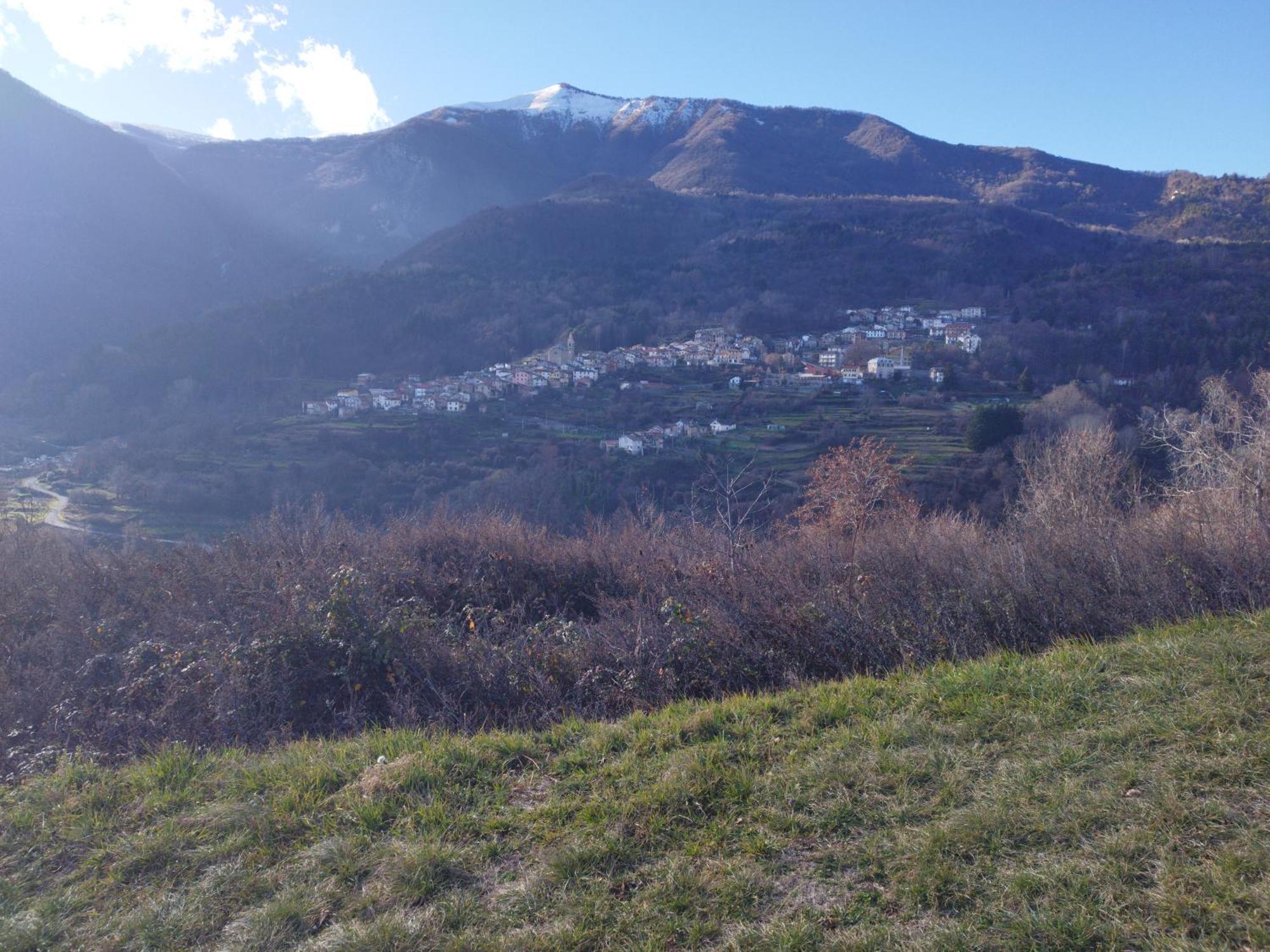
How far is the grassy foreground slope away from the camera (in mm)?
2293

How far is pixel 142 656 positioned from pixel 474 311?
40.5 m

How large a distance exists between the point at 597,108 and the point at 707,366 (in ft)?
304

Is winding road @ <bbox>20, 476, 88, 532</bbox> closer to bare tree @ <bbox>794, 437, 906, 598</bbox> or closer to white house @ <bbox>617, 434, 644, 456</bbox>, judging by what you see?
white house @ <bbox>617, 434, 644, 456</bbox>

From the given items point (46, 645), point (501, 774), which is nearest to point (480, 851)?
point (501, 774)

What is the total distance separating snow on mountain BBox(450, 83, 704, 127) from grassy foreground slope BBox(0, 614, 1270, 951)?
4292 inches

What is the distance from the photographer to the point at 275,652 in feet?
16.9

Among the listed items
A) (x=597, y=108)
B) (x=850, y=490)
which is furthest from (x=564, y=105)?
(x=850, y=490)

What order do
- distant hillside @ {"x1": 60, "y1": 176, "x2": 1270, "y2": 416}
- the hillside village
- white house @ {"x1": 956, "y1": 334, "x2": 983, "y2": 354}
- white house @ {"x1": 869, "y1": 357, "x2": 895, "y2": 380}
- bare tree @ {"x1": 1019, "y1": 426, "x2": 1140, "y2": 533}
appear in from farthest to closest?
distant hillside @ {"x1": 60, "y1": 176, "x2": 1270, "y2": 416}
white house @ {"x1": 956, "y1": 334, "x2": 983, "y2": 354}
the hillside village
white house @ {"x1": 869, "y1": 357, "x2": 895, "y2": 380}
bare tree @ {"x1": 1019, "y1": 426, "x2": 1140, "y2": 533}

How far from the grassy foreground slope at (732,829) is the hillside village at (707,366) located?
69.7ft

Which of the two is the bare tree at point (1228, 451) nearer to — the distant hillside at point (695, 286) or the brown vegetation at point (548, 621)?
the brown vegetation at point (548, 621)

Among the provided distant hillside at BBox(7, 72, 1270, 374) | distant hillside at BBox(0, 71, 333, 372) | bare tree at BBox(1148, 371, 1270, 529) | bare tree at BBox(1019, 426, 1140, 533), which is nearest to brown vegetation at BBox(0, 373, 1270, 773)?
bare tree at BBox(1148, 371, 1270, 529)

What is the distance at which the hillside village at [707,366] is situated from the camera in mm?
29781

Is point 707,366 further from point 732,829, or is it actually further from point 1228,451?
point 732,829

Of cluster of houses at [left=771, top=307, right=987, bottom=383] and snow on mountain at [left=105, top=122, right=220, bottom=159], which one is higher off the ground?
snow on mountain at [left=105, top=122, right=220, bottom=159]
